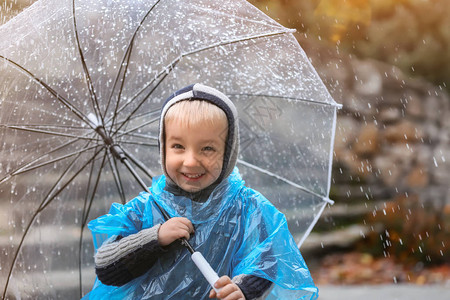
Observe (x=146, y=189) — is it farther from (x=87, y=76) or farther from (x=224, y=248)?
(x=87, y=76)

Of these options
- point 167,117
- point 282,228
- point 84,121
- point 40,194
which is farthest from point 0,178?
point 282,228

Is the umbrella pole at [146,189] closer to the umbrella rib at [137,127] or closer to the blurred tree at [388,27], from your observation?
the umbrella rib at [137,127]

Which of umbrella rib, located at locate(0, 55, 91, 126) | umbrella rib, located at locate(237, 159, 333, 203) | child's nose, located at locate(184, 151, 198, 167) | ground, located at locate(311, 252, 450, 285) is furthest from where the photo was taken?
ground, located at locate(311, 252, 450, 285)

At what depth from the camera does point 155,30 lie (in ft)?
6.68

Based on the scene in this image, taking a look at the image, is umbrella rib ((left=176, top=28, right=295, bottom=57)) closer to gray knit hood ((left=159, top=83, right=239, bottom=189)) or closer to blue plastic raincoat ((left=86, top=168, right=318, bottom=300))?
gray knit hood ((left=159, top=83, right=239, bottom=189))

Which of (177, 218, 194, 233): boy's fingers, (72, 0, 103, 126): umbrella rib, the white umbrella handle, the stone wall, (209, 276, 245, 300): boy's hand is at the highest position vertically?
(72, 0, 103, 126): umbrella rib

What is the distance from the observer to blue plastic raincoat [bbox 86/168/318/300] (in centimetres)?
174

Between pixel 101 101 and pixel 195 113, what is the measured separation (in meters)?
0.44

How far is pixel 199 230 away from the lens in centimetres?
176

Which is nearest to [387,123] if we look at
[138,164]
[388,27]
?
[388,27]

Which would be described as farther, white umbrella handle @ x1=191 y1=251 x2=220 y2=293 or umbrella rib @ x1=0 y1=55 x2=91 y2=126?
umbrella rib @ x1=0 y1=55 x2=91 y2=126

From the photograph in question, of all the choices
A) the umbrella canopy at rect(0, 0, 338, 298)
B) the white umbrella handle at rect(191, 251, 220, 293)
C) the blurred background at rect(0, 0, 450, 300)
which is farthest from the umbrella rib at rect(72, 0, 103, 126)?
the blurred background at rect(0, 0, 450, 300)

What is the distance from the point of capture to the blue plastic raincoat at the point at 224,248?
1740mm

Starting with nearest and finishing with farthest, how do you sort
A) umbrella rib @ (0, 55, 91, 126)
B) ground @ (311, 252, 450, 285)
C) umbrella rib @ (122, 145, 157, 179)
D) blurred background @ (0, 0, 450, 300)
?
umbrella rib @ (0, 55, 91, 126) → umbrella rib @ (122, 145, 157, 179) → ground @ (311, 252, 450, 285) → blurred background @ (0, 0, 450, 300)
